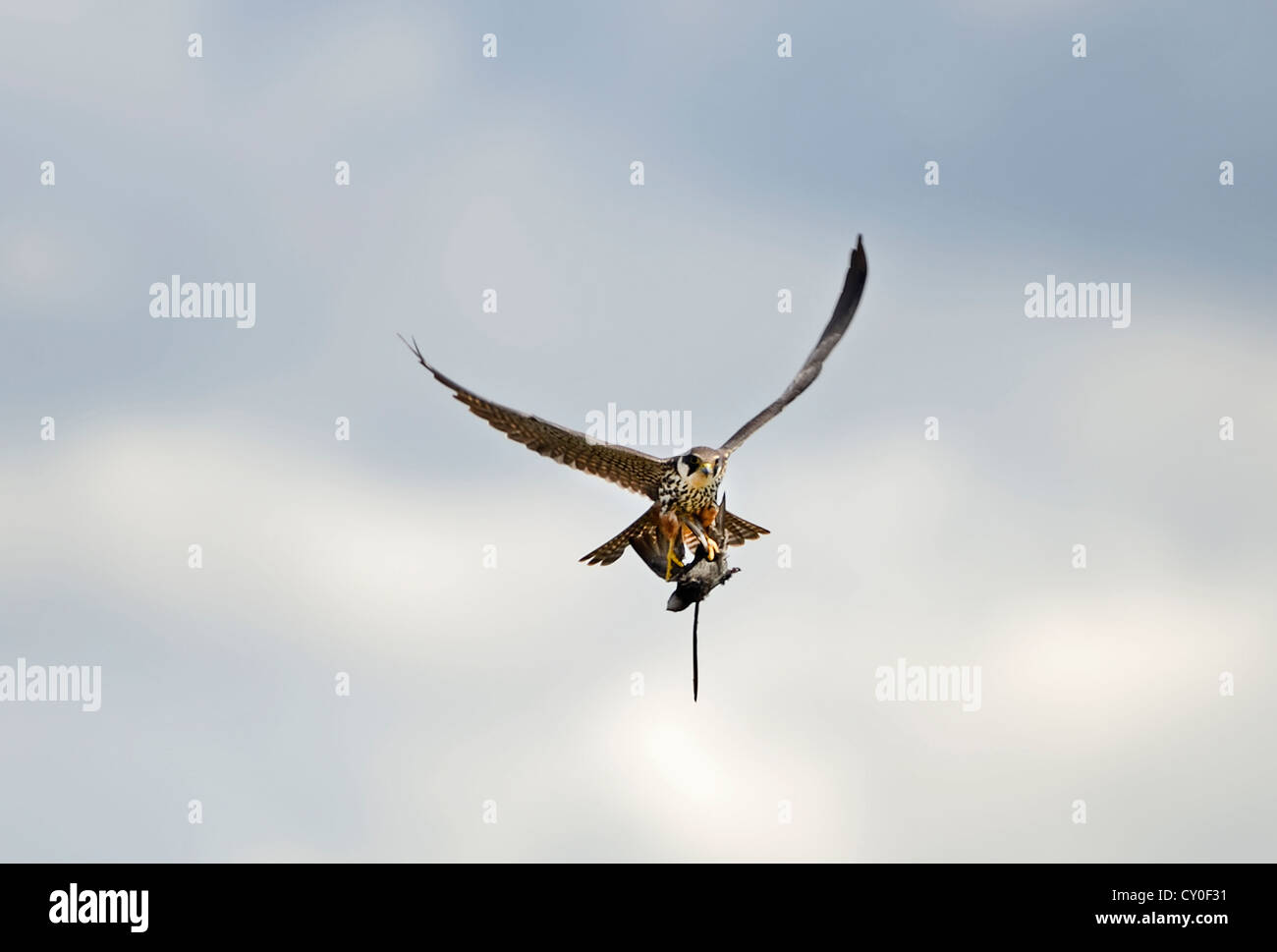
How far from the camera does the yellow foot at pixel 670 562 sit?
1617cm

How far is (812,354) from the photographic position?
18.3m

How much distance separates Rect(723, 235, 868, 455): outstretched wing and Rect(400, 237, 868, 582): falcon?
0.07 meters

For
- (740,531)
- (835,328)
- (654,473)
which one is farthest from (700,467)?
(835,328)

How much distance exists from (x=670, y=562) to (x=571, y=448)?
1494 mm

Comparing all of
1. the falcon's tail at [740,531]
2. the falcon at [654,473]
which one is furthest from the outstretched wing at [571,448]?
the falcon's tail at [740,531]

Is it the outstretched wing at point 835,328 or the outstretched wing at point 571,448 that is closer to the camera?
the outstretched wing at point 571,448

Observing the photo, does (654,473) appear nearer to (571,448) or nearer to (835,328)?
(571,448)

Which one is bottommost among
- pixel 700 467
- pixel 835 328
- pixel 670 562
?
pixel 670 562

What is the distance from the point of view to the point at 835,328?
1875cm

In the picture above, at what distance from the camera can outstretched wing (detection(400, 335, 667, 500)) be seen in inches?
625

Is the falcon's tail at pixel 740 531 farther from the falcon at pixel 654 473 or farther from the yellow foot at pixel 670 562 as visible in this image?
the yellow foot at pixel 670 562
